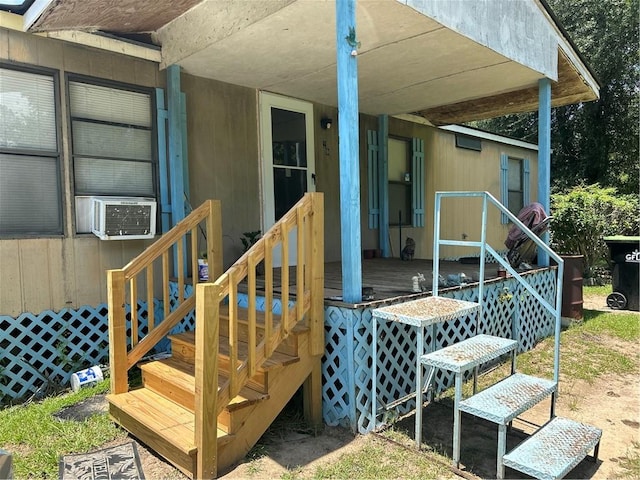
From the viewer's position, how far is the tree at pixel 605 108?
12.6m

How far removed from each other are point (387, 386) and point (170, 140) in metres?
3.02

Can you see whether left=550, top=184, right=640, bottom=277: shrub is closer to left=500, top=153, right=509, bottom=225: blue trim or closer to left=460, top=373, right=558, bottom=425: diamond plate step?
left=500, top=153, right=509, bottom=225: blue trim

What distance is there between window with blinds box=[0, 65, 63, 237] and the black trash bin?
277 inches

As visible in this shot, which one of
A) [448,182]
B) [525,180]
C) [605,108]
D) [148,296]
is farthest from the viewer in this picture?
[605,108]

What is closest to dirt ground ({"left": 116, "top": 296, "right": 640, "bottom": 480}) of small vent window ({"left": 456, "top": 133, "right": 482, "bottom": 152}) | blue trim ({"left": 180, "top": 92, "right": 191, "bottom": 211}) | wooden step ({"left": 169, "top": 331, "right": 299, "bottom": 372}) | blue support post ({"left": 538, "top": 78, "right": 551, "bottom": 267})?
wooden step ({"left": 169, "top": 331, "right": 299, "bottom": 372})

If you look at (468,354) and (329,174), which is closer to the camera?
(468,354)

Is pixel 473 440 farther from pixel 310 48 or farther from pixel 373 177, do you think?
pixel 373 177

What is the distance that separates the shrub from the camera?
8.56 meters

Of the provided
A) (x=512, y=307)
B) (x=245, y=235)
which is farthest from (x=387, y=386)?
(x=245, y=235)

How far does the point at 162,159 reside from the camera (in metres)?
4.44

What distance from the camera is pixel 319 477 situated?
8.09 ft

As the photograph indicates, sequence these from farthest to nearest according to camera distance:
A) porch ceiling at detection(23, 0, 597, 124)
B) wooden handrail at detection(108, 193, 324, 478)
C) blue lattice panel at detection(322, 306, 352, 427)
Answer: porch ceiling at detection(23, 0, 597, 124) → blue lattice panel at detection(322, 306, 352, 427) → wooden handrail at detection(108, 193, 324, 478)

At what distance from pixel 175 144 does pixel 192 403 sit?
2.57 m

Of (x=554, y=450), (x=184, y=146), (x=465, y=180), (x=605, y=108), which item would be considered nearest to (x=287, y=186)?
(x=184, y=146)
